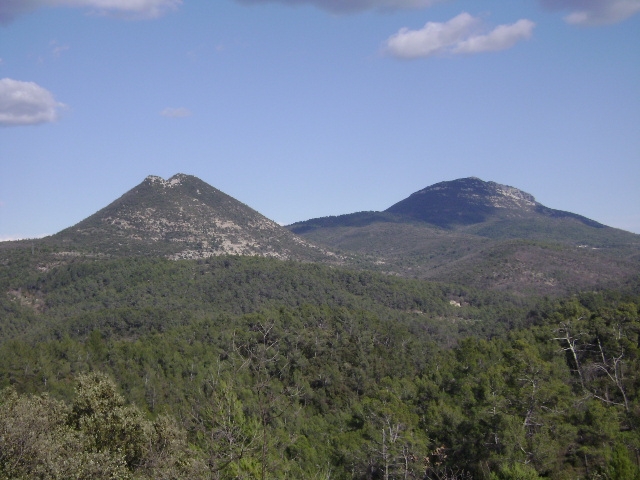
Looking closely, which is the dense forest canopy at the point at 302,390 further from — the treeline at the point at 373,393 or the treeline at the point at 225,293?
the treeline at the point at 225,293

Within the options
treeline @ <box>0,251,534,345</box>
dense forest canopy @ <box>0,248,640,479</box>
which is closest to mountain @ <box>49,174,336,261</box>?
treeline @ <box>0,251,534,345</box>

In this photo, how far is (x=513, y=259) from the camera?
16550cm

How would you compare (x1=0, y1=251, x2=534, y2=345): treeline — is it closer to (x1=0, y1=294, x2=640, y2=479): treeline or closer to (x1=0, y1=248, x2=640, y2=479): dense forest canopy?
(x1=0, y1=248, x2=640, y2=479): dense forest canopy

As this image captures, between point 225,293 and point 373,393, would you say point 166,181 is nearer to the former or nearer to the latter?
point 225,293

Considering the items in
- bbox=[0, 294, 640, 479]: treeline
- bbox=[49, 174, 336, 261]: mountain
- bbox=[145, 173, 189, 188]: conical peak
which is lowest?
bbox=[0, 294, 640, 479]: treeline

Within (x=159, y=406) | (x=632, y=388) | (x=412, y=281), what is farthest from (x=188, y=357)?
(x=412, y=281)

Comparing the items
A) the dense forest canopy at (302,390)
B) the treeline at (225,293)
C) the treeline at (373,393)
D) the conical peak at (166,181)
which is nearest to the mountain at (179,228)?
the conical peak at (166,181)

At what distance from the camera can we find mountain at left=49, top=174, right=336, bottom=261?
156625 mm

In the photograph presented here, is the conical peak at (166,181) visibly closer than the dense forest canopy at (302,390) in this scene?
No

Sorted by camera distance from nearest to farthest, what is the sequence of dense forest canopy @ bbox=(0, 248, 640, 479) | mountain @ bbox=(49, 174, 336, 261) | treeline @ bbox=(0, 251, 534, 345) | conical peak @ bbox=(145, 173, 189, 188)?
dense forest canopy @ bbox=(0, 248, 640, 479) < treeline @ bbox=(0, 251, 534, 345) < mountain @ bbox=(49, 174, 336, 261) < conical peak @ bbox=(145, 173, 189, 188)

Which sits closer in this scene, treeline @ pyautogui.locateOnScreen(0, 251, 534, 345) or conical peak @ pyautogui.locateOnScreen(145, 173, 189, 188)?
treeline @ pyautogui.locateOnScreen(0, 251, 534, 345)

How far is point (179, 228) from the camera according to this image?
170m

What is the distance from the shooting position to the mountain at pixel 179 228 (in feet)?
514

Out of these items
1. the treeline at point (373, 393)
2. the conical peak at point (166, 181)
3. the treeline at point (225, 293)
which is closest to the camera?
the treeline at point (373, 393)
